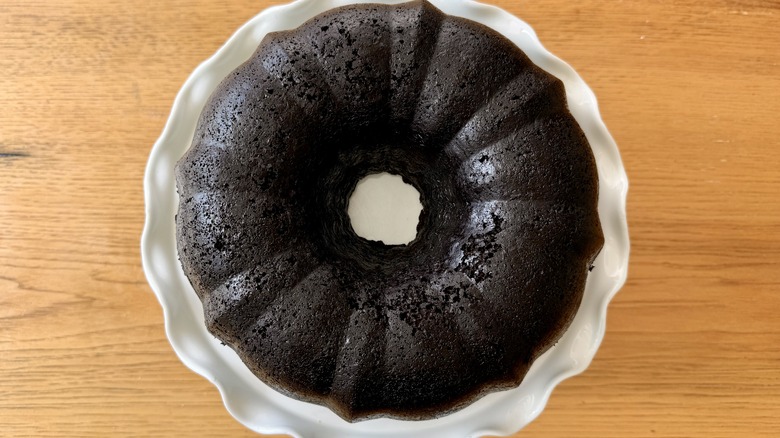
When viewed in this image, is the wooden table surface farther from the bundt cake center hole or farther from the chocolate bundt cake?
the bundt cake center hole

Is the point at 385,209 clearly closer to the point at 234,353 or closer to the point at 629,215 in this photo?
the point at 234,353

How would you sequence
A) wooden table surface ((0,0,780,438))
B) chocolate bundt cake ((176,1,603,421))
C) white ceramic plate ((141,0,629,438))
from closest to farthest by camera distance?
1. chocolate bundt cake ((176,1,603,421))
2. white ceramic plate ((141,0,629,438))
3. wooden table surface ((0,0,780,438))

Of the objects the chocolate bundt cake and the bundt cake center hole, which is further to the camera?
the bundt cake center hole

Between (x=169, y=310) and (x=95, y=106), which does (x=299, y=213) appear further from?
(x=95, y=106)

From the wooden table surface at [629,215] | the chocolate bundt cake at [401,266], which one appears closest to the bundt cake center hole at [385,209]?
the chocolate bundt cake at [401,266]

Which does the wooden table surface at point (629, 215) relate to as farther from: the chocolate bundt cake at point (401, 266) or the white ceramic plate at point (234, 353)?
the chocolate bundt cake at point (401, 266)

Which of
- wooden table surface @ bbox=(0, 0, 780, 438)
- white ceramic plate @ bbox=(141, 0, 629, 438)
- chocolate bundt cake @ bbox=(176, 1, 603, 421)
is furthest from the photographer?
wooden table surface @ bbox=(0, 0, 780, 438)

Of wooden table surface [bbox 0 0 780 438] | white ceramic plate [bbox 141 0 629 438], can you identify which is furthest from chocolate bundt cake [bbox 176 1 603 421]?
wooden table surface [bbox 0 0 780 438]
